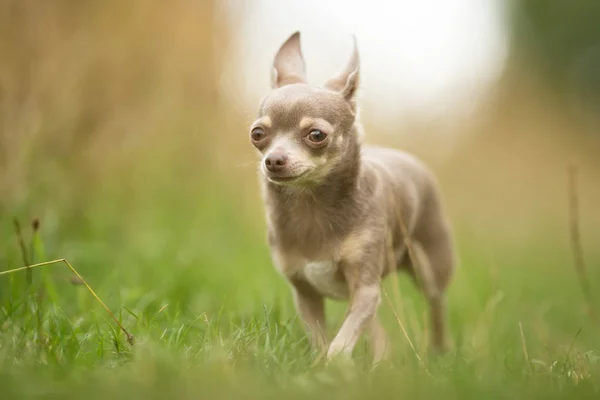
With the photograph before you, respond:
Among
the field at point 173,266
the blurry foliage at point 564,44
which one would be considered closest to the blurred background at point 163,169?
the field at point 173,266

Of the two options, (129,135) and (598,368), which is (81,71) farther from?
(598,368)

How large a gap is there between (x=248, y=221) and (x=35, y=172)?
274 cm

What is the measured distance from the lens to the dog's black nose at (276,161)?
328 centimetres

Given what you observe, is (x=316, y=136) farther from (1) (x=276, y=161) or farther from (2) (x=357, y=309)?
(2) (x=357, y=309)

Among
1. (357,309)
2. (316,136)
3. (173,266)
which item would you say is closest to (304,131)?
(316,136)

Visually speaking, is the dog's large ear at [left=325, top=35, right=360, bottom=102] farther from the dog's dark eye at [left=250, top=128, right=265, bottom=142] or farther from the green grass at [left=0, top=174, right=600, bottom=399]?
the green grass at [left=0, top=174, right=600, bottom=399]

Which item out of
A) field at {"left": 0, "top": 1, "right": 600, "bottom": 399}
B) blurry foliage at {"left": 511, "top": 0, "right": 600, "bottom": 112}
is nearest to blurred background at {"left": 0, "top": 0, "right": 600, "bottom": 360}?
field at {"left": 0, "top": 1, "right": 600, "bottom": 399}

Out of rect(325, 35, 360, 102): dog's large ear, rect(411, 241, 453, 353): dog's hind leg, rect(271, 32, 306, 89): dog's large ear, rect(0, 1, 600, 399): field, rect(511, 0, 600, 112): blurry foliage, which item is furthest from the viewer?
rect(511, 0, 600, 112): blurry foliage

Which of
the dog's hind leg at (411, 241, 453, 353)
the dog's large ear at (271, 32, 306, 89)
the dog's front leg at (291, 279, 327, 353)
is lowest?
the dog's hind leg at (411, 241, 453, 353)

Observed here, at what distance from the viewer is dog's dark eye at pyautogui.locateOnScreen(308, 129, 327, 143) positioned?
11.3ft

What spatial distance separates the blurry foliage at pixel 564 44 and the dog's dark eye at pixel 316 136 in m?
14.1

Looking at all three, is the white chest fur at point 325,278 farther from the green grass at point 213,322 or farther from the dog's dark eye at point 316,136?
the dog's dark eye at point 316,136

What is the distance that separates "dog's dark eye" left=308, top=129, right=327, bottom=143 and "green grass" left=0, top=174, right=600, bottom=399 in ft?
2.85

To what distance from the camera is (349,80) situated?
3.71 meters
